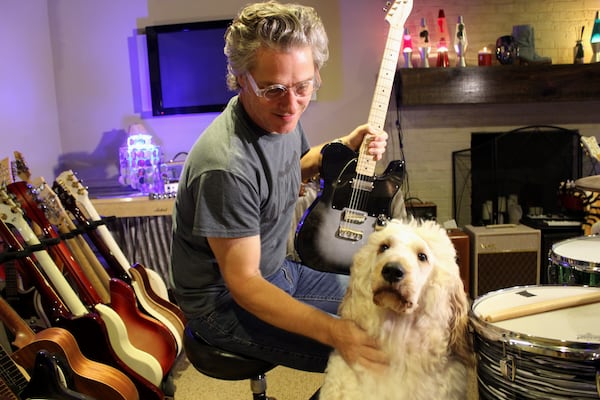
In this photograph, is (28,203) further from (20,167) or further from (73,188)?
(73,188)

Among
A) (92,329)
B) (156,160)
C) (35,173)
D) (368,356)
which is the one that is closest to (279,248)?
(368,356)

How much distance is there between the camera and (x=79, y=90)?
138 inches

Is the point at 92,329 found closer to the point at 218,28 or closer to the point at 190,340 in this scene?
the point at 190,340

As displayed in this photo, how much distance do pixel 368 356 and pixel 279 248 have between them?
373 mm

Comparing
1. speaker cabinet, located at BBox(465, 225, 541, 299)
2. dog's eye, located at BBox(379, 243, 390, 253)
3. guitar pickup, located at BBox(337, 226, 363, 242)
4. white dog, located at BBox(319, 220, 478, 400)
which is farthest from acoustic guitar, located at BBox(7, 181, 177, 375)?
speaker cabinet, located at BBox(465, 225, 541, 299)

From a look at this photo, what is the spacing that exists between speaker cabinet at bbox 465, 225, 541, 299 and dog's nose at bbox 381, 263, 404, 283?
238 cm

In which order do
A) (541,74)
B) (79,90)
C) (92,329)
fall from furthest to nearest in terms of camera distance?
(79,90), (541,74), (92,329)

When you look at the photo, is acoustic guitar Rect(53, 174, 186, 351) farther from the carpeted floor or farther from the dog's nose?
the dog's nose

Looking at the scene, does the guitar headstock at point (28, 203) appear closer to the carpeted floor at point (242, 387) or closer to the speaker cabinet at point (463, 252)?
the carpeted floor at point (242, 387)

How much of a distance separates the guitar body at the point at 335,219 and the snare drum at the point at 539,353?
513 millimetres

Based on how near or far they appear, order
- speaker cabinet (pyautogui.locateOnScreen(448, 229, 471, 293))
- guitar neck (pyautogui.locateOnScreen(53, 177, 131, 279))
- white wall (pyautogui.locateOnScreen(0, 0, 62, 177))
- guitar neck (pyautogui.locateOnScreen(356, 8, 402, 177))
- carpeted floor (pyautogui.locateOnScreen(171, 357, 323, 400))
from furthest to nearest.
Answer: speaker cabinet (pyautogui.locateOnScreen(448, 229, 471, 293)) → white wall (pyautogui.locateOnScreen(0, 0, 62, 177)) → guitar neck (pyautogui.locateOnScreen(53, 177, 131, 279)) → carpeted floor (pyautogui.locateOnScreen(171, 357, 323, 400)) → guitar neck (pyautogui.locateOnScreen(356, 8, 402, 177))

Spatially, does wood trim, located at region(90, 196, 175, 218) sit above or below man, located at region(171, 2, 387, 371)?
below

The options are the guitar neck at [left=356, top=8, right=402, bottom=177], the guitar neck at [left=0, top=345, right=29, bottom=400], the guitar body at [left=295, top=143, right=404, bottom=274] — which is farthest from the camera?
the guitar neck at [left=356, top=8, right=402, bottom=177]

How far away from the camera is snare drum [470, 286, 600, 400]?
82 cm
